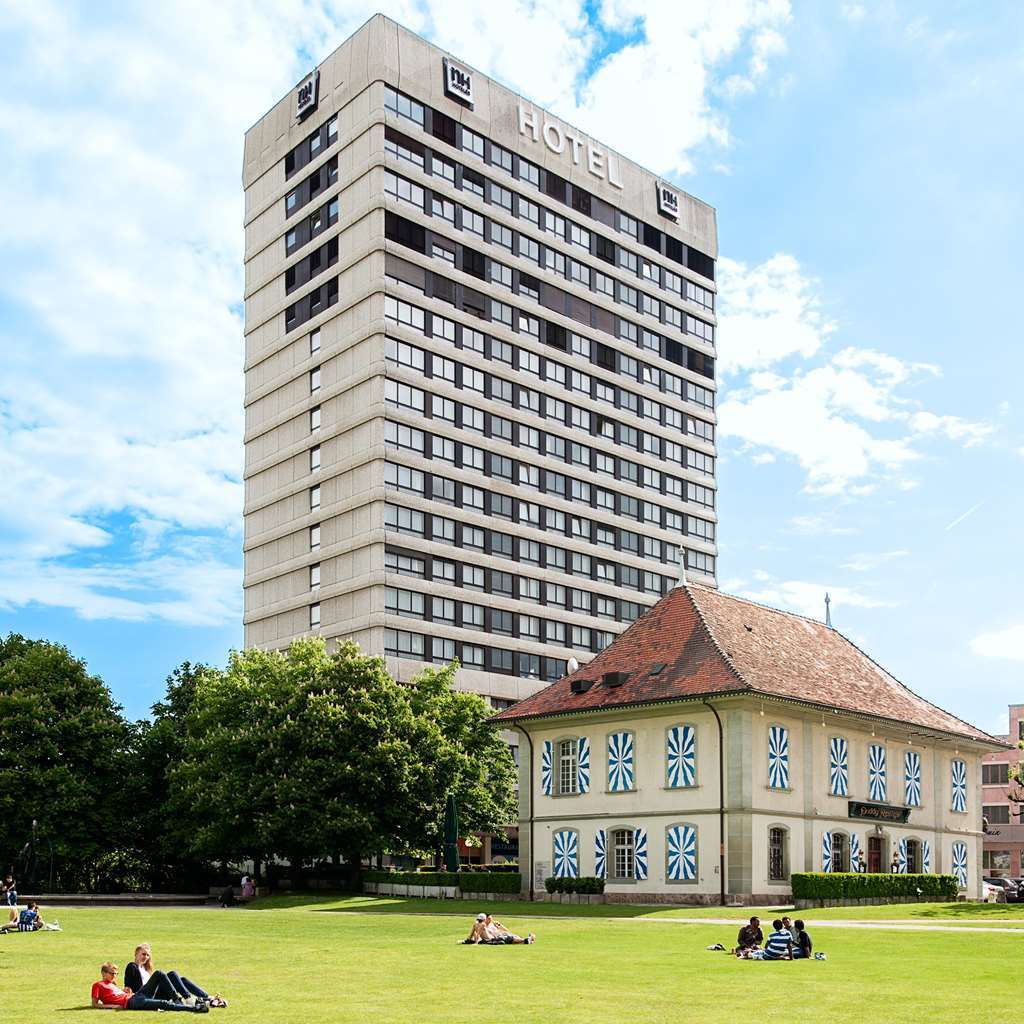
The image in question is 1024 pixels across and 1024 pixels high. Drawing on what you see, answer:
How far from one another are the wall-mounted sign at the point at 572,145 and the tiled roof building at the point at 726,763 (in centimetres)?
5679

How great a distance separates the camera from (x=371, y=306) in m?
91.7

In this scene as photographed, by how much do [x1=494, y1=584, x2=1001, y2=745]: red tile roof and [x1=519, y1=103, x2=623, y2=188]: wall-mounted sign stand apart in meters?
56.5

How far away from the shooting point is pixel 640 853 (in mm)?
51094

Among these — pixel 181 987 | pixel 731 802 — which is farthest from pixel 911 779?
pixel 181 987

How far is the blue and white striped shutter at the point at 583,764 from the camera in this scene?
53.5m

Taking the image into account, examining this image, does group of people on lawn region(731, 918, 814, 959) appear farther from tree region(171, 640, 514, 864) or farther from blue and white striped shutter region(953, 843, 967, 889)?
blue and white striped shutter region(953, 843, 967, 889)

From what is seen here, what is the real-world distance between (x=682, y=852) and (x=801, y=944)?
2323 cm

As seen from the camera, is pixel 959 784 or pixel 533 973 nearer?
pixel 533 973

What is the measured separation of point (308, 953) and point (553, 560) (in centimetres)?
7484

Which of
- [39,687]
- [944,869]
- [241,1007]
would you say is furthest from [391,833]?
[241,1007]

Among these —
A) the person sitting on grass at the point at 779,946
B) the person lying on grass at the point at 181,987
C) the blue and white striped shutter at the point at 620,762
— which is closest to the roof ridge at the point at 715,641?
the blue and white striped shutter at the point at 620,762

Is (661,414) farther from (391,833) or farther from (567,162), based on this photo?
(391,833)

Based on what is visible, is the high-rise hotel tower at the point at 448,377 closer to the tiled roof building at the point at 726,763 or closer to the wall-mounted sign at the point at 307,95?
the wall-mounted sign at the point at 307,95

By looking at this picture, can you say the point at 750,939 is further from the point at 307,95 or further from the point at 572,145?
the point at 572,145
